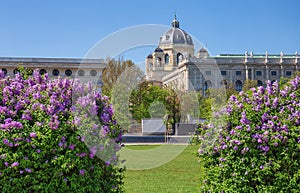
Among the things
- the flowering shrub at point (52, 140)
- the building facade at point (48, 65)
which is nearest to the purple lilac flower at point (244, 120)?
the flowering shrub at point (52, 140)

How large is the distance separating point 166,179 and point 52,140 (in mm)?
6847

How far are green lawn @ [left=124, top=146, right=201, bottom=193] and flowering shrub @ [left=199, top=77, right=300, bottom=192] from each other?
2.67 meters

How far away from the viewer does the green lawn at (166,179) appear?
11.0 metres

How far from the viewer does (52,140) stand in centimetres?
646

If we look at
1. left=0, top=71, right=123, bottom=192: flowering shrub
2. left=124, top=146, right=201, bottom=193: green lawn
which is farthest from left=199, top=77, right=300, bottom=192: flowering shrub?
left=124, top=146, right=201, bottom=193: green lawn

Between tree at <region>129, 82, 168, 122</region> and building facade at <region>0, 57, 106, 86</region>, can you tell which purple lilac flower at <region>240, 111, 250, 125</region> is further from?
building facade at <region>0, 57, 106, 86</region>

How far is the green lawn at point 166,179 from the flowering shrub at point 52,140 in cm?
373

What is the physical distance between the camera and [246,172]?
279 inches

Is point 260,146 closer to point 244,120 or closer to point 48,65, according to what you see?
point 244,120

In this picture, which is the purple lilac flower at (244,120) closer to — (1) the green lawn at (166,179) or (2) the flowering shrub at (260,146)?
(2) the flowering shrub at (260,146)

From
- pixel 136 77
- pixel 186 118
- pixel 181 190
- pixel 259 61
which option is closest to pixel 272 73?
pixel 259 61

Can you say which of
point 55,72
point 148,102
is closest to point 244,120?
point 148,102

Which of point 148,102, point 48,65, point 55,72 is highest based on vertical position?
point 48,65

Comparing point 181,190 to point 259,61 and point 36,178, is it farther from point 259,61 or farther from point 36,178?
point 259,61
